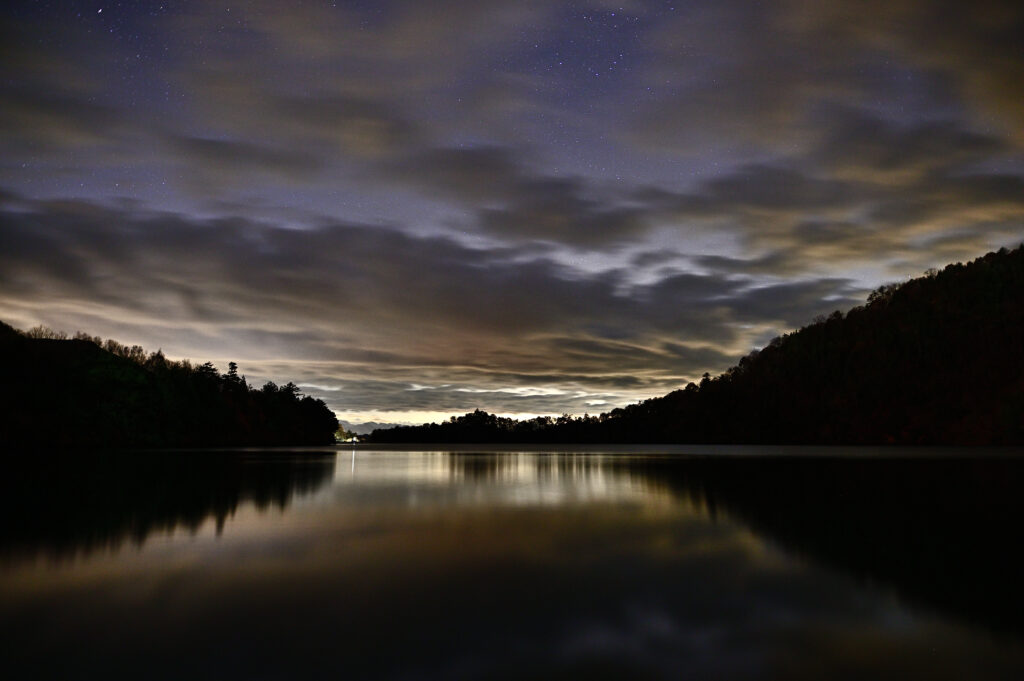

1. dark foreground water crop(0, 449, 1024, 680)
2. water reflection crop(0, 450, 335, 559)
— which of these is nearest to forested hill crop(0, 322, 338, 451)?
water reflection crop(0, 450, 335, 559)

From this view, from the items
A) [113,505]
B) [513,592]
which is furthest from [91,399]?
[513,592]

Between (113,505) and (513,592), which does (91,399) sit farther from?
(513,592)

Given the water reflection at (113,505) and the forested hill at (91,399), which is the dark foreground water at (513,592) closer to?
the water reflection at (113,505)

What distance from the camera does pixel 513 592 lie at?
12.6 m

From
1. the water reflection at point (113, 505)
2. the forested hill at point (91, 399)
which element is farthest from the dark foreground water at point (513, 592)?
the forested hill at point (91, 399)

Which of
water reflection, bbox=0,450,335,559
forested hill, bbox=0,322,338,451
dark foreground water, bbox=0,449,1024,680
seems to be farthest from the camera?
forested hill, bbox=0,322,338,451

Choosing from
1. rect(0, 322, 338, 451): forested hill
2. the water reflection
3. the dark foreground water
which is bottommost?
the dark foreground water

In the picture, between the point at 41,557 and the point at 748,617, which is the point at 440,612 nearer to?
the point at 748,617

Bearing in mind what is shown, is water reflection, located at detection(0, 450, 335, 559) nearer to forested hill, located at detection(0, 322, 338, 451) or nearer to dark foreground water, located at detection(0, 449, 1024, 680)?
dark foreground water, located at detection(0, 449, 1024, 680)

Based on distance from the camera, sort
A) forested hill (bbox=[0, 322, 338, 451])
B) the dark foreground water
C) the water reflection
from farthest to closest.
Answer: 1. forested hill (bbox=[0, 322, 338, 451])
2. the water reflection
3. the dark foreground water

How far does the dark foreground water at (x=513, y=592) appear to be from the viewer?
8.61m

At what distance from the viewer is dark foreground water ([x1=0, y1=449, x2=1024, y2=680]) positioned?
28.2 feet

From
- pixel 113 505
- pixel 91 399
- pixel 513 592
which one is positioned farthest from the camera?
pixel 91 399

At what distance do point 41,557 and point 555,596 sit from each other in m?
11.8
